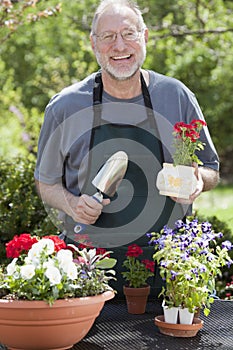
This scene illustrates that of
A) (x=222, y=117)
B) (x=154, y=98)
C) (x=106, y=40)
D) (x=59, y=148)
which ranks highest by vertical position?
(x=106, y=40)

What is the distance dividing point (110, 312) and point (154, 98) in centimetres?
108

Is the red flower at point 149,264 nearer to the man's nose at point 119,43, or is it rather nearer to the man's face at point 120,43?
the man's face at point 120,43

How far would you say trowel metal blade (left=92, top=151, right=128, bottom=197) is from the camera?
9.24 ft

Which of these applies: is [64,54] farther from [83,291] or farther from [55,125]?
[83,291]

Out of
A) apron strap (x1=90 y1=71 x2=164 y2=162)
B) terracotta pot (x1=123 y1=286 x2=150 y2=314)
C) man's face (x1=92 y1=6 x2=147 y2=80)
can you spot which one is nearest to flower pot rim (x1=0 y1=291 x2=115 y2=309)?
terracotta pot (x1=123 y1=286 x2=150 y2=314)

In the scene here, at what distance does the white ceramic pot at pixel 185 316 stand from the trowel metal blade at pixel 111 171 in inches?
25.3

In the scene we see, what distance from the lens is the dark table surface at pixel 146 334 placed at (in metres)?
2.41

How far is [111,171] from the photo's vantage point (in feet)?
9.29

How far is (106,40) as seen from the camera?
3305 mm

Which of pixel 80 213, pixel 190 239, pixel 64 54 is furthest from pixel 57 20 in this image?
pixel 190 239

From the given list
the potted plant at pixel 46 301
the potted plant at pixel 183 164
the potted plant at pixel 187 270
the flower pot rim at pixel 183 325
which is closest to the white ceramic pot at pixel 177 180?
the potted plant at pixel 183 164

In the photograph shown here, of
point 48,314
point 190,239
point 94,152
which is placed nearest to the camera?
point 48,314

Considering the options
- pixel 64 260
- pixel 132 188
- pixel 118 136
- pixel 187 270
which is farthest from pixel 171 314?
pixel 118 136

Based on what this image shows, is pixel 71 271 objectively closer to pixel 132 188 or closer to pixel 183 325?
pixel 183 325
